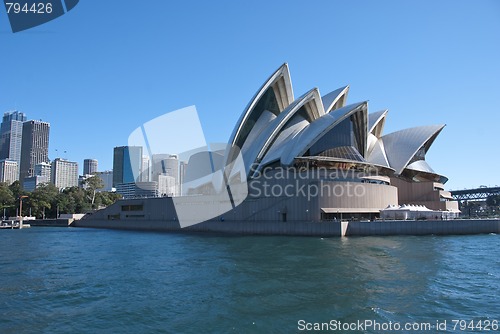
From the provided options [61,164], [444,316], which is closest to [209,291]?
[444,316]

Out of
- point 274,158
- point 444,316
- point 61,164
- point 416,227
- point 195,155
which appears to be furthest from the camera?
point 61,164

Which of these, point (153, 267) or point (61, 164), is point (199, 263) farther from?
point (61, 164)

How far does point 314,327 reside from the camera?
29.6 ft

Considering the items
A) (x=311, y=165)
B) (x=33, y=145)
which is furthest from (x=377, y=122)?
(x=33, y=145)

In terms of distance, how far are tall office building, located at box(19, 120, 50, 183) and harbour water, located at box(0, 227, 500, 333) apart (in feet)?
633

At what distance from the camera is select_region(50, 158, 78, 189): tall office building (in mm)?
165000

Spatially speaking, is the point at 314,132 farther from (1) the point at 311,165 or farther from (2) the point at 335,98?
(2) the point at 335,98

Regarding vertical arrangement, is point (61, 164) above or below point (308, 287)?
above

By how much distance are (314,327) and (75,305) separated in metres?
7.29

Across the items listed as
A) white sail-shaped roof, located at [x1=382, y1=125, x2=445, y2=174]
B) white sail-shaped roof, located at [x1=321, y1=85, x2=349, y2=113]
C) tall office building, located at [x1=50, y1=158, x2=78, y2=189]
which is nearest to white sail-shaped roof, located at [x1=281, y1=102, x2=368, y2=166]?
white sail-shaped roof, located at [x1=321, y1=85, x2=349, y2=113]

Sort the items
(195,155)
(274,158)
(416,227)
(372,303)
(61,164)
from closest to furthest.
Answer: (372,303) < (416,227) < (274,158) < (195,155) < (61,164)

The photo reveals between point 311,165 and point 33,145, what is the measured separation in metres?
190

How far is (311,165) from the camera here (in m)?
39.4

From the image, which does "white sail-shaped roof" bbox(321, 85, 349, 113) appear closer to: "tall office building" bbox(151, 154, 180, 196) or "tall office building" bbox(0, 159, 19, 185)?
"tall office building" bbox(151, 154, 180, 196)
